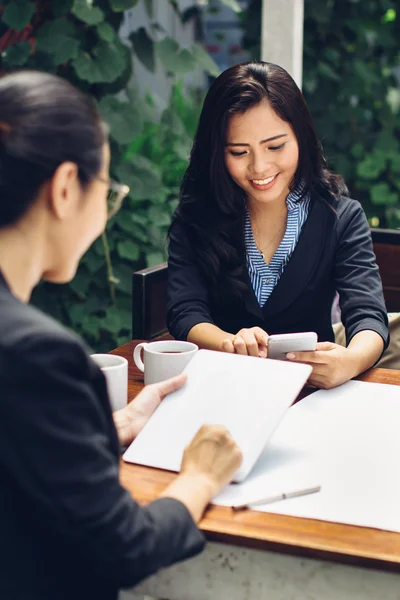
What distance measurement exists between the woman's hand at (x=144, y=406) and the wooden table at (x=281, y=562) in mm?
262

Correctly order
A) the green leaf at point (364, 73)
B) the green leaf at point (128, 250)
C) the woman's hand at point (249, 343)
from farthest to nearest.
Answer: the green leaf at point (364, 73) < the green leaf at point (128, 250) < the woman's hand at point (249, 343)

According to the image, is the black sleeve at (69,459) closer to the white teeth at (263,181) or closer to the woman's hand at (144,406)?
the woman's hand at (144,406)

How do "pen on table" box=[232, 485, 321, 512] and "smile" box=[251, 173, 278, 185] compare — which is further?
"smile" box=[251, 173, 278, 185]

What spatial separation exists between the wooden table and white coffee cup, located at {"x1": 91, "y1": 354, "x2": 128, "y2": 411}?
0.35m

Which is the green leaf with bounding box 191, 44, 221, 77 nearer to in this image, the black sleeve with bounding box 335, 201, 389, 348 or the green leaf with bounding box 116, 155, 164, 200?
the green leaf with bounding box 116, 155, 164, 200

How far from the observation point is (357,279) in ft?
5.94

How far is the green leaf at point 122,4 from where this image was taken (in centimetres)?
276

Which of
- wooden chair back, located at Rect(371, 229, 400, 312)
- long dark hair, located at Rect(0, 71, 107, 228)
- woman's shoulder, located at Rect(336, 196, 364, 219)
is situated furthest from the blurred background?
long dark hair, located at Rect(0, 71, 107, 228)

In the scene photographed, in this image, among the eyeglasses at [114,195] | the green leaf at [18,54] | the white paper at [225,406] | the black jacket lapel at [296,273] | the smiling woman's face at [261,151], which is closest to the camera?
the eyeglasses at [114,195]

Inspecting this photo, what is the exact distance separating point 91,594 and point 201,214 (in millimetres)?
1212

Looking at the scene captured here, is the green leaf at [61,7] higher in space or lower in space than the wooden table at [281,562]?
higher

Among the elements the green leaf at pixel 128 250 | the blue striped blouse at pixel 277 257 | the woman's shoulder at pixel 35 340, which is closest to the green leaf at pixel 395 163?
the green leaf at pixel 128 250

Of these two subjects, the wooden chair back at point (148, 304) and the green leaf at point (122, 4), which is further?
the green leaf at point (122, 4)

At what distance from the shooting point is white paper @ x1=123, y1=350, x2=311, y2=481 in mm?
1121
